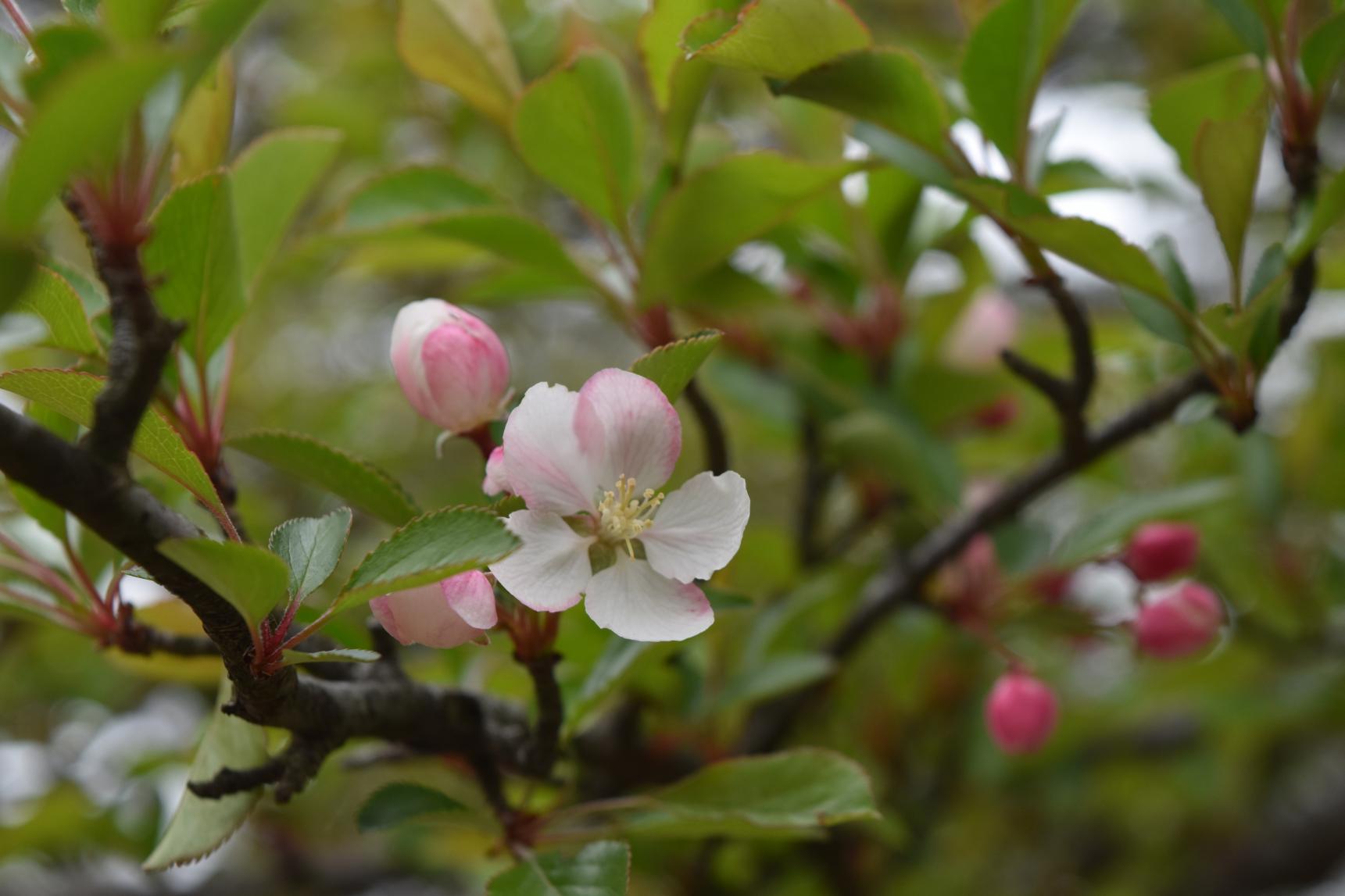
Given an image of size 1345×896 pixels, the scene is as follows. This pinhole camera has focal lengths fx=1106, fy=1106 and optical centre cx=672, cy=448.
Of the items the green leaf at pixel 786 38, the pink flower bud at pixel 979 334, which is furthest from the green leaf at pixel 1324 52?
the pink flower bud at pixel 979 334

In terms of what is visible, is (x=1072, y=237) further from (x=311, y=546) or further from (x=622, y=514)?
(x=311, y=546)

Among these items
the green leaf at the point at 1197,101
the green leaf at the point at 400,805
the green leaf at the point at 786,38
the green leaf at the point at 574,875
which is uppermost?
the green leaf at the point at 786,38

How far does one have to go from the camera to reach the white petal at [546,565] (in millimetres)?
554

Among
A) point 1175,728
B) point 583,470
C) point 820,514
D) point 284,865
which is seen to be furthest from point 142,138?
point 1175,728

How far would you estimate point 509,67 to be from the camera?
930mm

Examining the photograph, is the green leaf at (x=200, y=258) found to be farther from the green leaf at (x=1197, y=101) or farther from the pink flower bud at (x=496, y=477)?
the green leaf at (x=1197, y=101)

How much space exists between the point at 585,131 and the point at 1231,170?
0.44m

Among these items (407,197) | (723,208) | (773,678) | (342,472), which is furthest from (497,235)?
(773,678)

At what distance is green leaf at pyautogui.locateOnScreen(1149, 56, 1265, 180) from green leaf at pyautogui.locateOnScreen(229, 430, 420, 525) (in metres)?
0.62

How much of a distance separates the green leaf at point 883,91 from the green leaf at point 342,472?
0.35 meters

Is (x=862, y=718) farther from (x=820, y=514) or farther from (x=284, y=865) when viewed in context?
(x=284, y=865)

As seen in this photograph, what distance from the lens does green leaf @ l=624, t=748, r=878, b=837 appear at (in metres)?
0.71

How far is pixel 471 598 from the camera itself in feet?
1.83

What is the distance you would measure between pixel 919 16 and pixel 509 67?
1854 millimetres
